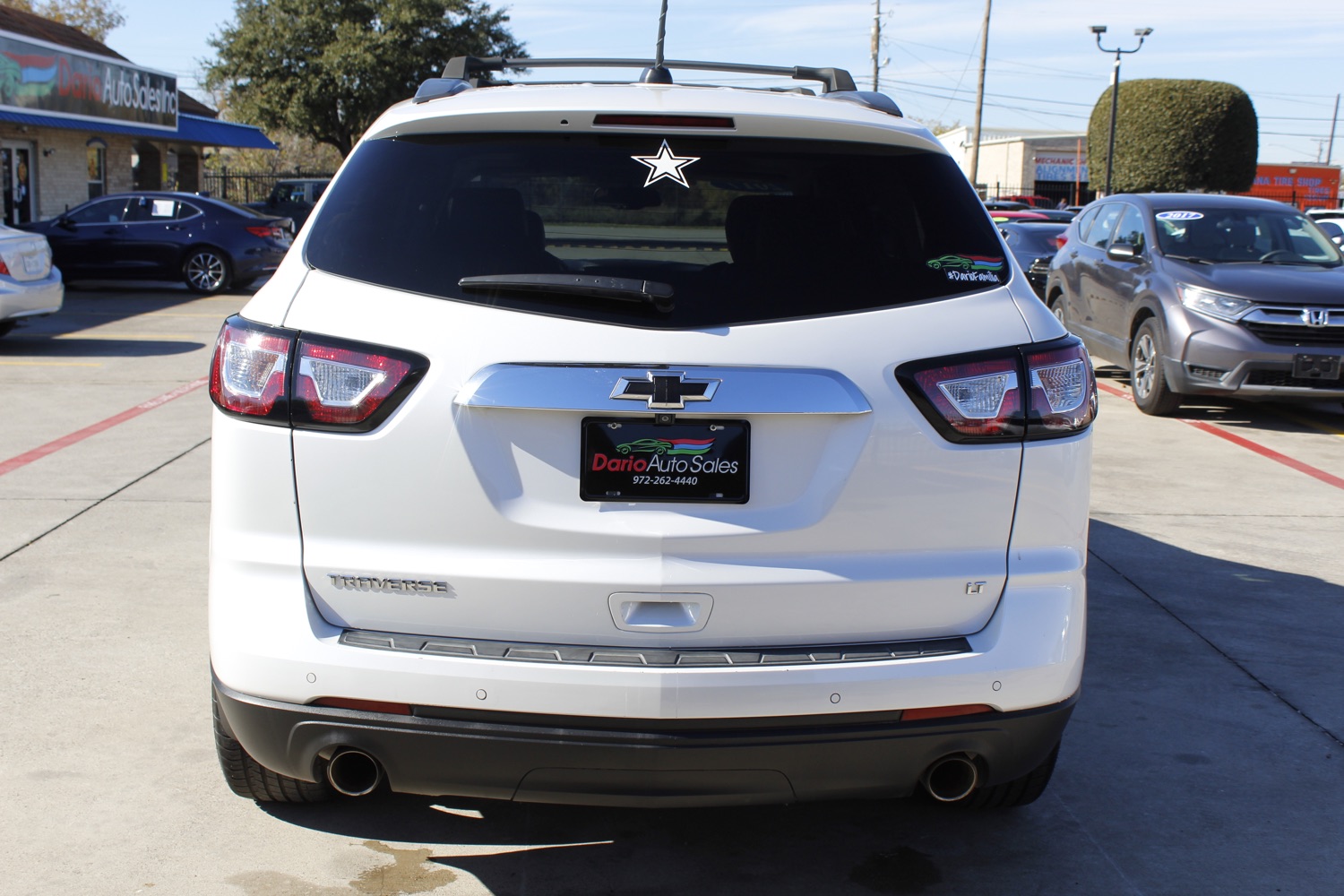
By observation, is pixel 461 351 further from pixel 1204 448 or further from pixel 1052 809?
pixel 1204 448

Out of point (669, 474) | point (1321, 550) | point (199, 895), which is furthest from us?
point (1321, 550)

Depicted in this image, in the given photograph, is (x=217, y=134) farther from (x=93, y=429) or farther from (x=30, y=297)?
(x=93, y=429)

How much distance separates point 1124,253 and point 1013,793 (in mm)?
8787

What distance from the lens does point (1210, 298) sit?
10.2 metres

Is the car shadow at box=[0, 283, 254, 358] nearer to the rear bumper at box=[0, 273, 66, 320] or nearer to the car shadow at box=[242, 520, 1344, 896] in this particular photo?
the rear bumper at box=[0, 273, 66, 320]

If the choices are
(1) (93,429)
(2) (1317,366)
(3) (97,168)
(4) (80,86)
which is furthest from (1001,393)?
(3) (97,168)

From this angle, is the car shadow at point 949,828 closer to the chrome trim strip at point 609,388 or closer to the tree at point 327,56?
the chrome trim strip at point 609,388

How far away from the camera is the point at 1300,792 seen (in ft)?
12.7

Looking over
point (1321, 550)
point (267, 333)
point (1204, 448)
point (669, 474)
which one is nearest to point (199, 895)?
point (267, 333)

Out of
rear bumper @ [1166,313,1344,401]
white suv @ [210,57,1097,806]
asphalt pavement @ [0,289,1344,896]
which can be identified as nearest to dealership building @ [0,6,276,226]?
asphalt pavement @ [0,289,1344,896]

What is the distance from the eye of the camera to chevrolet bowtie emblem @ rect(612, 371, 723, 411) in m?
2.61

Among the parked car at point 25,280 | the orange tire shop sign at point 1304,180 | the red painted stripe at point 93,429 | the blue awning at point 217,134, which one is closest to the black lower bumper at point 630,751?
the red painted stripe at point 93,429

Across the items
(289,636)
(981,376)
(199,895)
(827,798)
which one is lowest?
(199,895)

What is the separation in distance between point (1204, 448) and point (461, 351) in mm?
8023
